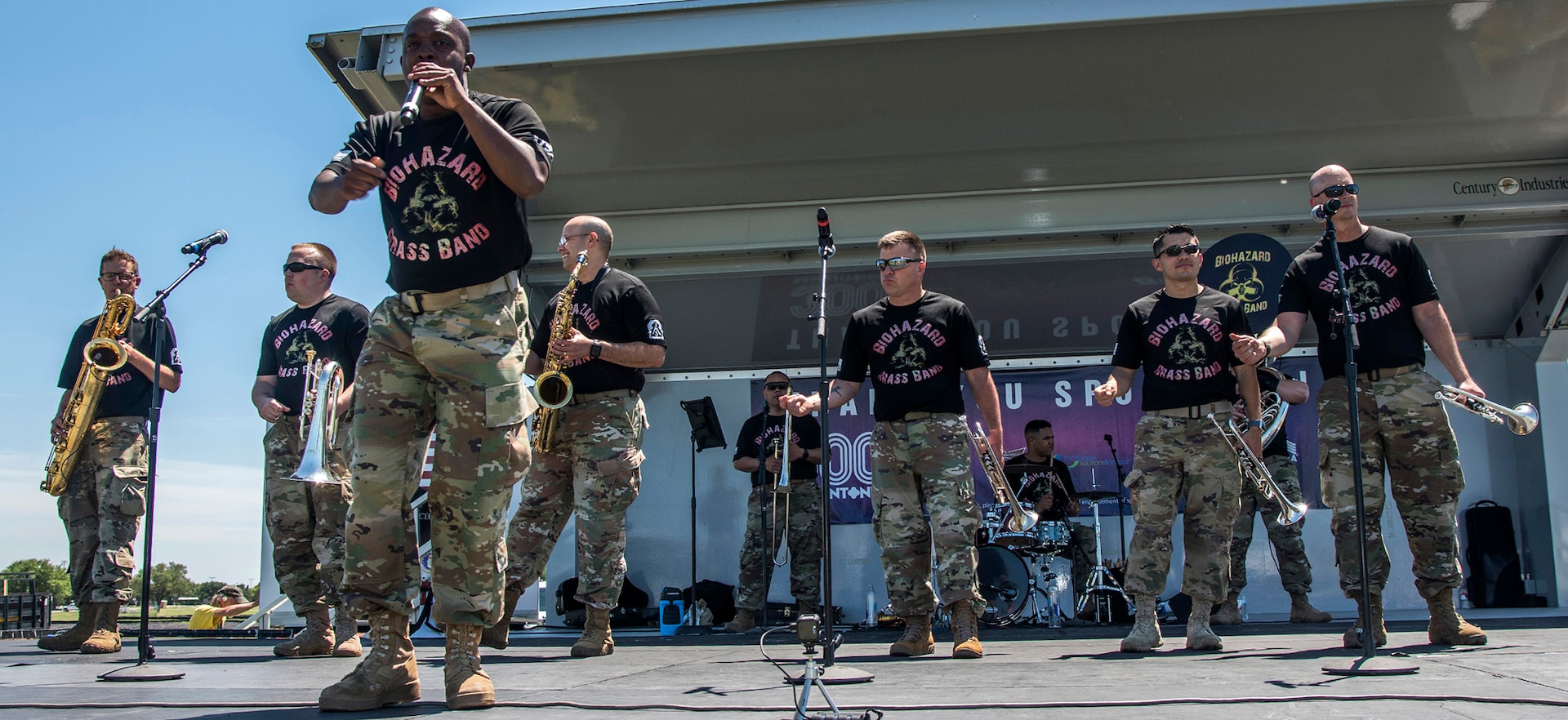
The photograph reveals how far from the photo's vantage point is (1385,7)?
6098mm

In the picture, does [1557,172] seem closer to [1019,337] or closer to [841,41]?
[1019,337]

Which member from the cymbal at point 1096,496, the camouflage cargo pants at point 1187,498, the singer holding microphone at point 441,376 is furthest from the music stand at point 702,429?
the singer holding microphone at point 441,376

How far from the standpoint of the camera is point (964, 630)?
4.68 metres

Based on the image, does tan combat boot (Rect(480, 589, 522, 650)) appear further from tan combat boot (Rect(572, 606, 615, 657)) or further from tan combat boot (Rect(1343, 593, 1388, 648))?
tan combat boot (Rect(1343, 593, 1388, 648))

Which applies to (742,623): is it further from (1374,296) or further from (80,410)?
(1374,296)

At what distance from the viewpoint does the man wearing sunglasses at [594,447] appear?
5.01 meters

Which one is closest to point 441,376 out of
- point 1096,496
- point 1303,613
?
point 1096,496

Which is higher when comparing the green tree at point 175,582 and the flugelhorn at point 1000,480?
the flugelhorn at point 1000,480

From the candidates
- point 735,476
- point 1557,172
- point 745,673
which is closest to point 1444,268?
point 1557,172

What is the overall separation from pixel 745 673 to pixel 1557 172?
274 inches

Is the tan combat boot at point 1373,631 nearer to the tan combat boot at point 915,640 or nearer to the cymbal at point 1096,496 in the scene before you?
the tan combat boot at point 915,640

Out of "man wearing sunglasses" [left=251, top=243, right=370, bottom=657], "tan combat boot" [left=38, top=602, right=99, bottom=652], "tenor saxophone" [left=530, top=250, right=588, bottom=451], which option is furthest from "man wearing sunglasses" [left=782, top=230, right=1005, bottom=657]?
"tan combat boot" [left=38, top=602, right=99, bottom=652]

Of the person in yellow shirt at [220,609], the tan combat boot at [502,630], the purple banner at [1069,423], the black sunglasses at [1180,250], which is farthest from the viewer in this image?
the person in yellow shirt at [220,609]

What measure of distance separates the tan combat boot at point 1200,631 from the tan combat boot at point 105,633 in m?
5.44
